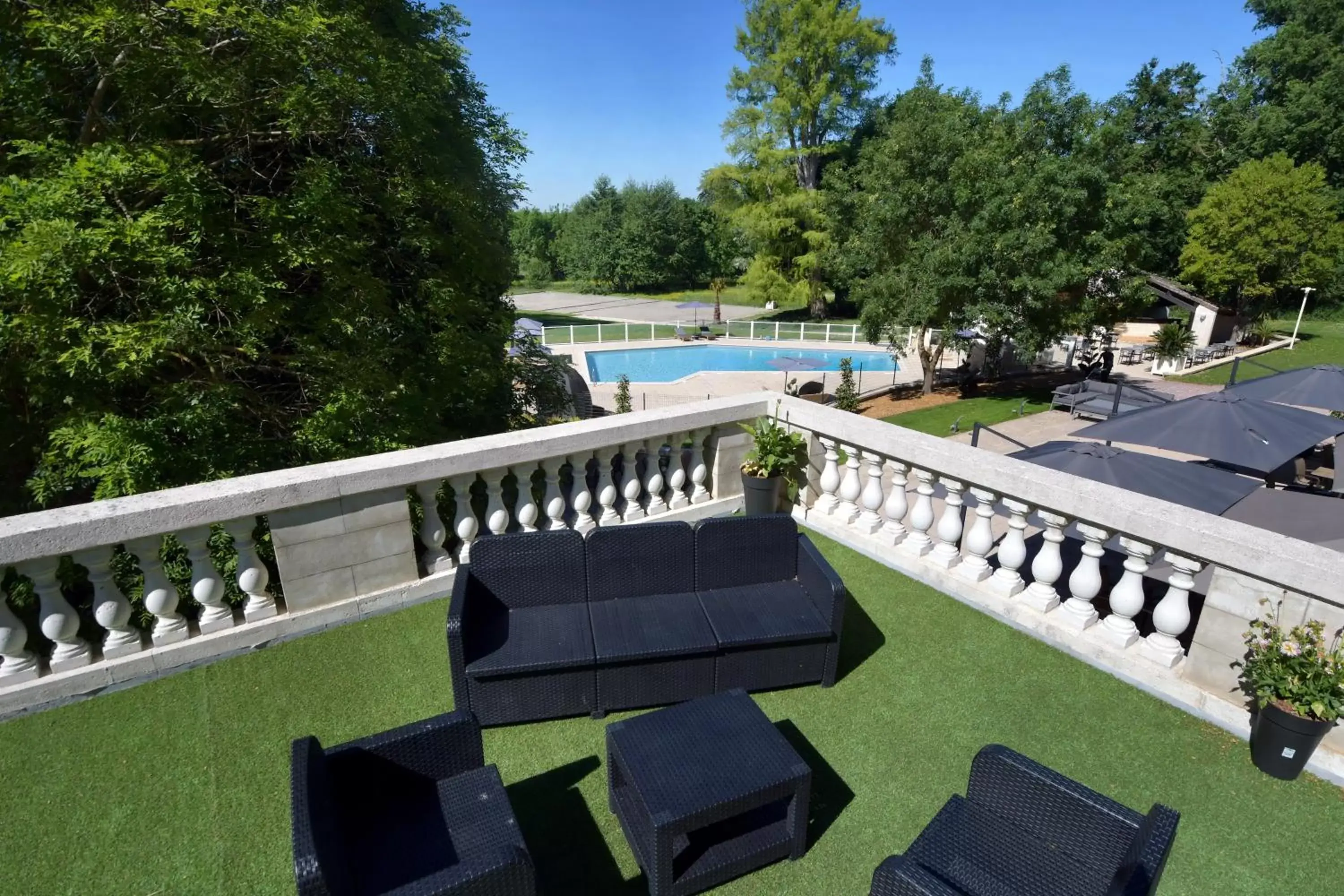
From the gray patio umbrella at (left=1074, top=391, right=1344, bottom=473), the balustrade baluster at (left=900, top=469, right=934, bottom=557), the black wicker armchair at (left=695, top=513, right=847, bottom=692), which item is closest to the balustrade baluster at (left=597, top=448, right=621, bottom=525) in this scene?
the black wicker armchair at (left=695, top=513, right=847, bottom=692)

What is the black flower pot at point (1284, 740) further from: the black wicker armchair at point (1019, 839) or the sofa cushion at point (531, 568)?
the sofa cushion at point (531, 568)

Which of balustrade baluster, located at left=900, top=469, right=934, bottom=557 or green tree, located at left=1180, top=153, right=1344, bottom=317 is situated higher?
green tree, located at left=1180, top=153, right=1344, bottom=317

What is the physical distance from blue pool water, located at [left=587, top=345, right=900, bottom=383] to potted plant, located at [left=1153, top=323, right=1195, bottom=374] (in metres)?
10.5

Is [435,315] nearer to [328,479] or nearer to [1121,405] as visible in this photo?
[328,479]

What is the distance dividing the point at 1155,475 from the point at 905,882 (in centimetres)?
634

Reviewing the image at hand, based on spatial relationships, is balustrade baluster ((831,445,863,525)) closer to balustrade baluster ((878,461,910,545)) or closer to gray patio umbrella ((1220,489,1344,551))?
balustrade baluster ((878,461,910,545))

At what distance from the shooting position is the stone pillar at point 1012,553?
13.2ft

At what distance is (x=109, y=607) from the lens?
344 centimetres

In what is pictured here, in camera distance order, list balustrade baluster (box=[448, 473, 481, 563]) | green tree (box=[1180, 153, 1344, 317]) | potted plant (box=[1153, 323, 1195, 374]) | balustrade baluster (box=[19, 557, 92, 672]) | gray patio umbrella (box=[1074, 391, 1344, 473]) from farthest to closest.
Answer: green tree (box=[1180, 153, 1344, 317]), potted plant (box=[1153, 323, 1195, 374]), gray patio umbrella (box=[1074, 391, 1344, 473]), balustrade baluster (box=[448, 473, 481, 563]), balustrade baluster (box=[19, 557, 92, 672])

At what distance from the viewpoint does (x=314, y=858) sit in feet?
5.54

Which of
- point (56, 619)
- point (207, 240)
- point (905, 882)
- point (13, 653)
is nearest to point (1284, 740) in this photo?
point (905, 882)

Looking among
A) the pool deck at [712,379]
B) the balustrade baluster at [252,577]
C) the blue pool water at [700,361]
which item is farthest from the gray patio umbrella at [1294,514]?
the blue pool water at [700,361]

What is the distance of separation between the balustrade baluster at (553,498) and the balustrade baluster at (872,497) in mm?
2336

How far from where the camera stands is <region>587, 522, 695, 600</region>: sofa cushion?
11.8 feet
